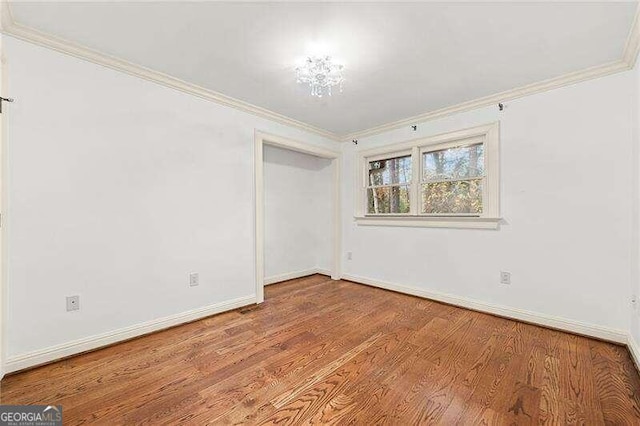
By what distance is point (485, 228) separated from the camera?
9.55 feet

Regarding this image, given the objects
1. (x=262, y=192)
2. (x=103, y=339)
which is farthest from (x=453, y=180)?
(x=103, y=339)

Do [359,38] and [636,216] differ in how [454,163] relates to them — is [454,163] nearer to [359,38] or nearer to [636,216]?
[636,216]

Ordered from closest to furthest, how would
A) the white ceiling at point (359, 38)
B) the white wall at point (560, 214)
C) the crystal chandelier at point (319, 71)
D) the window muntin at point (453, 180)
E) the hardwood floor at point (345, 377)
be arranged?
the hardwood floor at point (345, 377) < the white ceiling at point (359, 38) < the crystal chandelier at point (319, 71) < the white wall at point (560, 214) < the window muntin at point (453, 180)

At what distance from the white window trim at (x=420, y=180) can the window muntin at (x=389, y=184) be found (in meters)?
0.07

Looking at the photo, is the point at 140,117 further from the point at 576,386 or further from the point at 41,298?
the point at 576,386

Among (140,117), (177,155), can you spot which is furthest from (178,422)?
(140,117)

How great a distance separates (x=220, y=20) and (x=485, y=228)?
3130mm

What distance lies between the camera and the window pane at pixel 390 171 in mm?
3718

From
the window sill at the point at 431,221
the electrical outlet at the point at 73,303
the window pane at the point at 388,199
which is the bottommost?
the electrical outlet at the point at 73,303

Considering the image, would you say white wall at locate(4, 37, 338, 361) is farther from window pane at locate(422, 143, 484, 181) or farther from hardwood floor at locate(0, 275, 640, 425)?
window pane at locate(422, 143, 484, 181)

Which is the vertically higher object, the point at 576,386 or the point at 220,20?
the point at 220,20

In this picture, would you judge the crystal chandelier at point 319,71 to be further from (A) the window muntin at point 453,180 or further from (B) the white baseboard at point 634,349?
(B) the white baseboard at point 634,349

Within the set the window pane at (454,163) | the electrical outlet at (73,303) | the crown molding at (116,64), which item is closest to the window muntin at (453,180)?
the window pane at (454,163)

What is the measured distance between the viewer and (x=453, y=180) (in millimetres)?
3236
